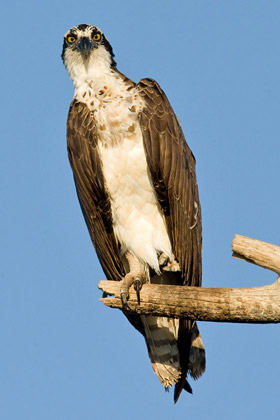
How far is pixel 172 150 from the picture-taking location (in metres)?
6.57

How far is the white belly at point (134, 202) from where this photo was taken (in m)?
6.55

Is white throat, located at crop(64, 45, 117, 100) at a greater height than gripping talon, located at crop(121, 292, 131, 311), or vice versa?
white throat, located at crop(64, 45, 117, 100)

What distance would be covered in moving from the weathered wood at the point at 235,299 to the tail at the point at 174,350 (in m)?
0.89

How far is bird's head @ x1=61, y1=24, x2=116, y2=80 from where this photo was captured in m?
7.10

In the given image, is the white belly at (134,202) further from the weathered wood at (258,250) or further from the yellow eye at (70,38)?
the weathered wood at (258,250)

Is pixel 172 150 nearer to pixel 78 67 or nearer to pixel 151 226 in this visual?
pixel 151 226

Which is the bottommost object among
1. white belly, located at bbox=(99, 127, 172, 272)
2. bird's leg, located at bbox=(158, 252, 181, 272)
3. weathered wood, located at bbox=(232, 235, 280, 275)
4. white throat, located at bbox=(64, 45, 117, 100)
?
weathered wood, located at bbox=(232, 235, 280, 275)

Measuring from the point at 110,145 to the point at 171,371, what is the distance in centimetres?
236

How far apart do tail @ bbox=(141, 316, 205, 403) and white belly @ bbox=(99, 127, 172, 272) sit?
641 mm

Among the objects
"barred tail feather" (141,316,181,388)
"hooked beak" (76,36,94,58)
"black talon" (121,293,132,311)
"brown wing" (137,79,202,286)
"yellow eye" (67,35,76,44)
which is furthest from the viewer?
"yellow eye" (67,35,76,44)

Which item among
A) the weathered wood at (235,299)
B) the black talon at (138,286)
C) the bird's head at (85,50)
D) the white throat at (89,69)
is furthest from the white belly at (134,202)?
the bird's head at (85,50)

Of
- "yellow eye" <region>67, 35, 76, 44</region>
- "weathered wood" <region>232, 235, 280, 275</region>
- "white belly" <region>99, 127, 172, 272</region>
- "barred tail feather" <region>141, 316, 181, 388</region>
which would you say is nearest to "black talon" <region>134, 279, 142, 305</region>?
"white belly" <region>99, 127, 172, 272</region>

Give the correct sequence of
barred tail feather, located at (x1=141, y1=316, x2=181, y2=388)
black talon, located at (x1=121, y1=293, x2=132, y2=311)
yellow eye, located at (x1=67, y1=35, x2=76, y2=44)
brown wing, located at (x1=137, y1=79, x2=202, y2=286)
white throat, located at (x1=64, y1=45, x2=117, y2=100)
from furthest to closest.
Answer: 1. yellow eye, located at (x1=67, y1=35, x2=76, y2=44)
2. white throat, located at (x1=64, y1=45, x2=117, y2=100)
3. barred tail feather, located at (x1=141, y1=316, x2=181, y2=388)
4. brown wing, located at (x1=137, y1=79, x2=202, y2=286)
5. black talon, located at (x1=121, y1=293, x2=132, y2=311)

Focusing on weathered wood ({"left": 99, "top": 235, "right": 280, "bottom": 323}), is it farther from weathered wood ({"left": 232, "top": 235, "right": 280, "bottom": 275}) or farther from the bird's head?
the bird's head
